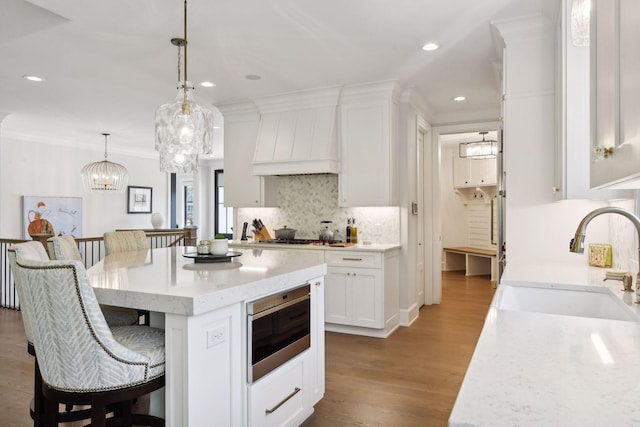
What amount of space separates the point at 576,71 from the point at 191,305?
2.24m

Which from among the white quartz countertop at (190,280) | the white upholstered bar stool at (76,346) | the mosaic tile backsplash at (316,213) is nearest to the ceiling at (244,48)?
the mosaic tile backsplash at (316,213)

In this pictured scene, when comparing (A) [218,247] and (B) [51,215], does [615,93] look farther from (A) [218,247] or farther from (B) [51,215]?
(B) [51,215]

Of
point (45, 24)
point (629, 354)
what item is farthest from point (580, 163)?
point (45, 24)

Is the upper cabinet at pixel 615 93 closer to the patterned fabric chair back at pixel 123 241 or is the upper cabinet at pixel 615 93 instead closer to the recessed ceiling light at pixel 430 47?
the recessed ceiling light at pixel 430 47

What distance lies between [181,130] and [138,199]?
702 centimetres

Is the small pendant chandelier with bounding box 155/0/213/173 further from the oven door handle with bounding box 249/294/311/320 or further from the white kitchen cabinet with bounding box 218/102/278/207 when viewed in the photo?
the white kitchen cabinet with bounding box 218/102/278/207

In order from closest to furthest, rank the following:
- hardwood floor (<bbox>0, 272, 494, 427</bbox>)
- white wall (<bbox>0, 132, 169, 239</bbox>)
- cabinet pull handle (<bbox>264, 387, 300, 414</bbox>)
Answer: cabinet pull handle (<bbox>264, 387, 300, 414</bbox>) < hardwood floor (<bbox>0, 272, 494, 427</bbox>) < white wall (<bbox>0, 132, 169, 239</bbox>)

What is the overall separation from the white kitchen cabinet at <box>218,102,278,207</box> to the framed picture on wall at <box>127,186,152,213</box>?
15.0 ft

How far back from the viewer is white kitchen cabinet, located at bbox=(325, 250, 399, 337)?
14.2 feet

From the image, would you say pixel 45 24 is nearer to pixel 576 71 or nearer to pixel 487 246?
pixel 576 71

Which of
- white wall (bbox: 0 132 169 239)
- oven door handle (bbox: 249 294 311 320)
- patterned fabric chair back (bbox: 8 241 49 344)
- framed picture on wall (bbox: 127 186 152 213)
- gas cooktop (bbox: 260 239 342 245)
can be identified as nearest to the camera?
patterned fabric chair back (bbox: 8 241 49 344)

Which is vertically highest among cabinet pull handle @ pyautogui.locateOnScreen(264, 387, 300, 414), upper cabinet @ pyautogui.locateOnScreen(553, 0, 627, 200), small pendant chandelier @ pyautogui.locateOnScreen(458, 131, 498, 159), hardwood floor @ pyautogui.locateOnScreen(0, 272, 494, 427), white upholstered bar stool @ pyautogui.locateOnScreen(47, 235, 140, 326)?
small pendant chandelier @ pyautogui.locateOnScreen(458, 131, 498, 159)

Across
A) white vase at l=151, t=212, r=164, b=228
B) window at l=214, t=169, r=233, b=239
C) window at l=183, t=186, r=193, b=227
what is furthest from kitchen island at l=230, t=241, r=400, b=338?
window at l=183, t=186, r=193, b=227

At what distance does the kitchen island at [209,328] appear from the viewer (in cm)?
169
